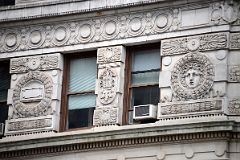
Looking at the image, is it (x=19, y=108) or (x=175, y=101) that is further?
(x=19, y=108)

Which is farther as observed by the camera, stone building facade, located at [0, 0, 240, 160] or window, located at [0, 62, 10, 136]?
window, located at [0, 62, 10, 136]

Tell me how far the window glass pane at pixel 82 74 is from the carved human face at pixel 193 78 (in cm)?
313

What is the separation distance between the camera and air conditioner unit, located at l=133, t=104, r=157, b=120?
96.5 feet

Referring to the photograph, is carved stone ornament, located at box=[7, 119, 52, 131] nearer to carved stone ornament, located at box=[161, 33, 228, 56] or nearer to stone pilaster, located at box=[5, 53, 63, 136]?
stone pilaster, located at box=[5, 53, 63, 136]

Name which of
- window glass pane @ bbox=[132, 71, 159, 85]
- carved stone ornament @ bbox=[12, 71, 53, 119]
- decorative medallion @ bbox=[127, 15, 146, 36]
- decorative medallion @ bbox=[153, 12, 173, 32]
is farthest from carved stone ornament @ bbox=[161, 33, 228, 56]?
carved stone ornament @ bbox=[12, 71, 53, 119]

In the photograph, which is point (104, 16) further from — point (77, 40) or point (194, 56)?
point (194, 56)

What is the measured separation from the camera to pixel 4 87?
106 feet

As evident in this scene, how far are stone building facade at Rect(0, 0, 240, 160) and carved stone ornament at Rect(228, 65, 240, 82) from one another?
0.03 meters

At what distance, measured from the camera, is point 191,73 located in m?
29.3

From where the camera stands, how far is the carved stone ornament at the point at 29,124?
30.8 meters

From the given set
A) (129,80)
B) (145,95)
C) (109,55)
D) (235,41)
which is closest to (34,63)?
(109,55)

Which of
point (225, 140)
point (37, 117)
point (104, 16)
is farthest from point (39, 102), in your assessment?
point (225, 140)

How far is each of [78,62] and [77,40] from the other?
0.71 metres

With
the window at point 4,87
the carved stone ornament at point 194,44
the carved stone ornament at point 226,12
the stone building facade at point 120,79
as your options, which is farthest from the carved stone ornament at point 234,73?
the window at point 4,87
